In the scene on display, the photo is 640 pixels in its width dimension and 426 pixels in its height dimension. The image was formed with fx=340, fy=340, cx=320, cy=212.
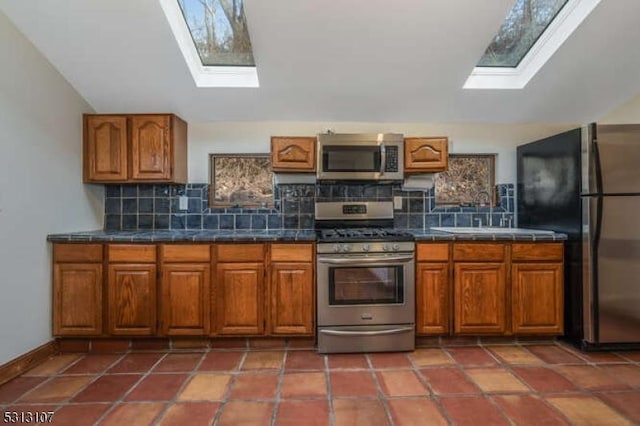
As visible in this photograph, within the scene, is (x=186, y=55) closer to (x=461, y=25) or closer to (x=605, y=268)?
(x=461, y=25)

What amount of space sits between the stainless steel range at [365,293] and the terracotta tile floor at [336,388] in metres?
0.13

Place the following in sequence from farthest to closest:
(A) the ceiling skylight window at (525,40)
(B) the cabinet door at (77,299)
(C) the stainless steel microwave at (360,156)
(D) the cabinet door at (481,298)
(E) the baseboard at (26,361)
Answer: (C) the stainless steel microwave at (360,156) < (D) the cabinet door at (481,298) < (B) the cabinet door at (77,299) < (A) the ceiling skylight window at (525,40) < (E) the baseboard at (26,361)

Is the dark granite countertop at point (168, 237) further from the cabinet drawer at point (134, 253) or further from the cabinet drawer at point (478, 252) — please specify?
the cabinet drawer at point (478, 252)

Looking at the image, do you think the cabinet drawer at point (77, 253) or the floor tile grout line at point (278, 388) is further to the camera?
the cabinet drawer at point (77, 253)

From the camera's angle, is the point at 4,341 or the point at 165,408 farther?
the point at 4,341

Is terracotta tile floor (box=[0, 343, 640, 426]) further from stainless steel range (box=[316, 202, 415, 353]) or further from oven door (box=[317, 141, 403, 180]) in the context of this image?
oven door (box=[317, 141, 403, 180])

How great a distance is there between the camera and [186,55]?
2.71 meters

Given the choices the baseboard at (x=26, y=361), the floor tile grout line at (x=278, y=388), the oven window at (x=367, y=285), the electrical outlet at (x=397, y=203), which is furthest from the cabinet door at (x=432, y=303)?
the baseboard at (x=26, y=361)

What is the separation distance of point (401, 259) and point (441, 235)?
0.41 metres

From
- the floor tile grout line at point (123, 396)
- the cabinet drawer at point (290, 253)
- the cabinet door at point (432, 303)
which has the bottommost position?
the floor tile grout line at point (123, 396)

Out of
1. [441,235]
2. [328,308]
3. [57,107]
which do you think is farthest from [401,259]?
[57,107]

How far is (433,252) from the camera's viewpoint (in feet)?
9.11

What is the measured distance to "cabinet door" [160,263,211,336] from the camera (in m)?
2.70

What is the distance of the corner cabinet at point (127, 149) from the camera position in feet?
9.98
